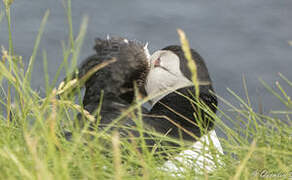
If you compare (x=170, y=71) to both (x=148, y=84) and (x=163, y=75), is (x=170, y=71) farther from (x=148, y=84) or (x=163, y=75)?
(x=148, y=84)

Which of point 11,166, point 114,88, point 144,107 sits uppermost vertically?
point 11,166

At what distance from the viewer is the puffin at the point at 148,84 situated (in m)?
3.25

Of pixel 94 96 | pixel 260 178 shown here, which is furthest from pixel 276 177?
pixel 94 96

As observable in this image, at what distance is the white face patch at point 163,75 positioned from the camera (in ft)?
11.0

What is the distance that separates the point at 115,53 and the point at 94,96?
390 mm

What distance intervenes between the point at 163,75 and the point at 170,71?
7 centimetres

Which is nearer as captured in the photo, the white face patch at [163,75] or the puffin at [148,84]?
the puffin at [148,84]

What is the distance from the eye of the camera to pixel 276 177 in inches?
88.0

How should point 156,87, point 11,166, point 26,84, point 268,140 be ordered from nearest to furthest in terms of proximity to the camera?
point 11,166 → point 26,84 → point 268,140 → point 156,87

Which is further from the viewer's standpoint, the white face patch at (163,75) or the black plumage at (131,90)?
the white face patch at (163,75)

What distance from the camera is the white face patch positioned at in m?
3.35

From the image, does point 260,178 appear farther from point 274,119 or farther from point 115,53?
point 115,53

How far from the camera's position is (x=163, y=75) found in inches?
135

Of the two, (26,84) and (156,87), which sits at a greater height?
(26,84)
